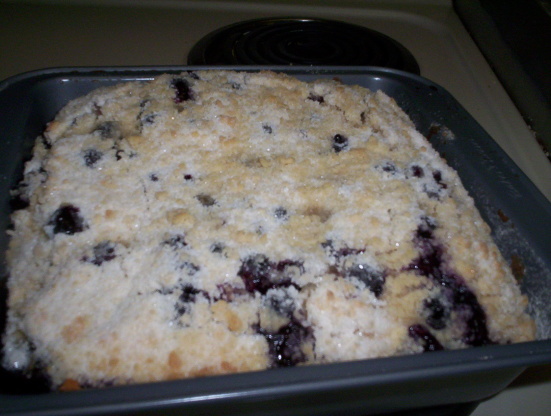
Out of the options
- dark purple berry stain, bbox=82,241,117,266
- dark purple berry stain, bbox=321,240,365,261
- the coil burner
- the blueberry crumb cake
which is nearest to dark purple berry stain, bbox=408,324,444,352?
the blueberry crumb cake

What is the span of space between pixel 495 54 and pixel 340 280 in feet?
4.62

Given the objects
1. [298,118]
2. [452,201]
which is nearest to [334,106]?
[298,118]

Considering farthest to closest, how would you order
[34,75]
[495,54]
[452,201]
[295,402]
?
[495,54] < [34,75] < [452,201] < [295,402]

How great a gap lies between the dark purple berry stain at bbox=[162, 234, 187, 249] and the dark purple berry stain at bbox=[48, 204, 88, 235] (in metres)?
0.17

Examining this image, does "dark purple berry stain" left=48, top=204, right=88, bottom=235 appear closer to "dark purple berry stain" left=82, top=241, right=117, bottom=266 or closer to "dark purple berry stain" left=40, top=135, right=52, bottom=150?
"dark purple berry stain" left=82, top=241, right=117, bottom=266

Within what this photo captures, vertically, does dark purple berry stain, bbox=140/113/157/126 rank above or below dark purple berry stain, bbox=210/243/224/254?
above

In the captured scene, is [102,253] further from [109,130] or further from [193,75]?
[193,75]

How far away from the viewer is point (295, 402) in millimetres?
621

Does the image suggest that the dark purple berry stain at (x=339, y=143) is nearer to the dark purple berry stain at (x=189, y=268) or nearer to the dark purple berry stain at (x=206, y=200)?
the dark purple berry stain at (x=206, y=200)

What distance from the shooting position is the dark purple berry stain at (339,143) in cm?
104

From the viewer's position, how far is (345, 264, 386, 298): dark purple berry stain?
80cm

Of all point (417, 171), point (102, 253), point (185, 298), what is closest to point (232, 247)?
point (185, 298)

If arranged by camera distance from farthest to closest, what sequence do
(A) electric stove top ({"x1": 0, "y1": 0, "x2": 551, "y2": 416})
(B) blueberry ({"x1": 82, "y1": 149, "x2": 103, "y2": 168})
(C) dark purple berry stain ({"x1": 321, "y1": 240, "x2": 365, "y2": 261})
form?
(A) electric stove top ({"x1": 0, "y1": 0, "x2": 551, "y2": 416}) → (B) blueberry ({"x1": 82, "y1": 149, "x2": 103, "y2": 168}) → (C) dark purple berry stain ({"x1": 321, "y1": 240, "x2": 365, "y2": 261})

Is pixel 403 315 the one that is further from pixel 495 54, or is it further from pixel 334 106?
pixel 495 54
